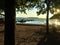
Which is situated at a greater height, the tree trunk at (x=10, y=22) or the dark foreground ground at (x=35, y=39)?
the tree trunk at (x=10, y=22)

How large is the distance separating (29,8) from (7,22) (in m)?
3.14

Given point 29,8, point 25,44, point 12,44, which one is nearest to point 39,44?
point 25,44

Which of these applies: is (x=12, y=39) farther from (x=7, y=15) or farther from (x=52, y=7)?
(x=52, y=7)

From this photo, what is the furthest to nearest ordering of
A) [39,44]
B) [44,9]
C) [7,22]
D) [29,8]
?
[44,9]
[39,44]
[29,8]
[7,22]

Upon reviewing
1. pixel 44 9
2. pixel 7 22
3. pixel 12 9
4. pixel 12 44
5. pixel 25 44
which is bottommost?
pixel 25 44

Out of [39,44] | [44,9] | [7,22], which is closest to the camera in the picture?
[7,22]

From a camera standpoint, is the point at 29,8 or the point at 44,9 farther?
the point at 44,9

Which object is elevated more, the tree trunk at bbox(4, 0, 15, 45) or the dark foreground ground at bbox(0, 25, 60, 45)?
the tree trunk at bbox(4, 0, 15, 45)

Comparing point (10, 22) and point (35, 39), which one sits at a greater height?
point (10, 22)

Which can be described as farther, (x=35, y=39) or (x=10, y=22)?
(x=35, y=39)

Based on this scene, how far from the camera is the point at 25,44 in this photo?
14.5 meters

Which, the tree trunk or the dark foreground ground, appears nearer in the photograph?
the tree trunk

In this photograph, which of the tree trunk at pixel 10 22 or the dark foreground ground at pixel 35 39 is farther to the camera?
the dark foreground ground at pixel 35 39

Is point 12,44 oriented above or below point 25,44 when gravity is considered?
above
